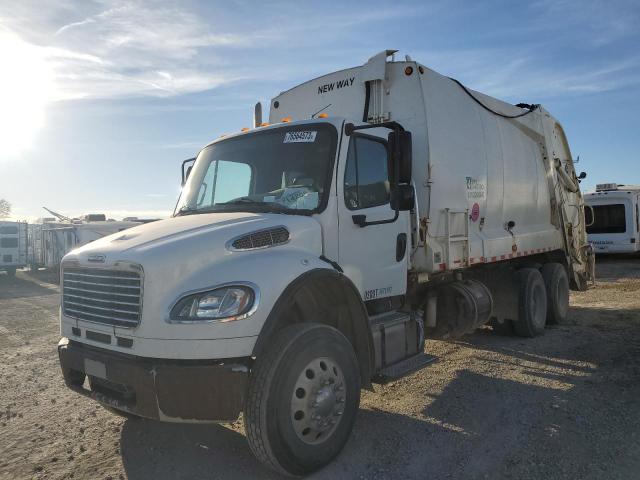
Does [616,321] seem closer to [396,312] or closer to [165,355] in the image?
[396,312]

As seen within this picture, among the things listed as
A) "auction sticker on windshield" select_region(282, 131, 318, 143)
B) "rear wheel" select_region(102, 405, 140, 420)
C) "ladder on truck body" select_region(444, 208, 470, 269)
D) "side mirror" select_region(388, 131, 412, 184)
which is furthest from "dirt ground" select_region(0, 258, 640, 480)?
"auction sticker on windshield" select_region(282, 131, 318, 143)

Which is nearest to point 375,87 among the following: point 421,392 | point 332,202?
point 332,202

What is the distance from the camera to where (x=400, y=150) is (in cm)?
459

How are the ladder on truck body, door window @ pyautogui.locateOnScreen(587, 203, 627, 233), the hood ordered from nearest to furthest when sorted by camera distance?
the hood
the ladder on truck body
door window @ pyautogui.locateOnScreen(587, 203, 627, 233)

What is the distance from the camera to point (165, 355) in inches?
131

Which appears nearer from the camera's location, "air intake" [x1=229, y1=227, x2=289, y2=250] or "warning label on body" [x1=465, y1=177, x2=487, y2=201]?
"air intake" [x1=229, y1=227, x2=289, y2=250]

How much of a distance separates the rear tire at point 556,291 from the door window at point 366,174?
5.47 metres

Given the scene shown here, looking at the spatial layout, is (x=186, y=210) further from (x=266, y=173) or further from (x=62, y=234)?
(x=62, y=234)

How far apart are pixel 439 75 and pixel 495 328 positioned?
14.4 feet

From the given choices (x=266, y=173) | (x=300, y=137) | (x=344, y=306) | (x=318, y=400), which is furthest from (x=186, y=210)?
(x=318, y=400)

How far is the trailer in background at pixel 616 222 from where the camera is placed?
20.1 m

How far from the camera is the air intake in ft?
12.2

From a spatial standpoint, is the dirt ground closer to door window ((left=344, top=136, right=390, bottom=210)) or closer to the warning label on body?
door window ((left=344, top=136, right=390, bottom=210))

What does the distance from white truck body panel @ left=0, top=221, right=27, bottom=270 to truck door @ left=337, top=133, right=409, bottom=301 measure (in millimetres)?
22697
